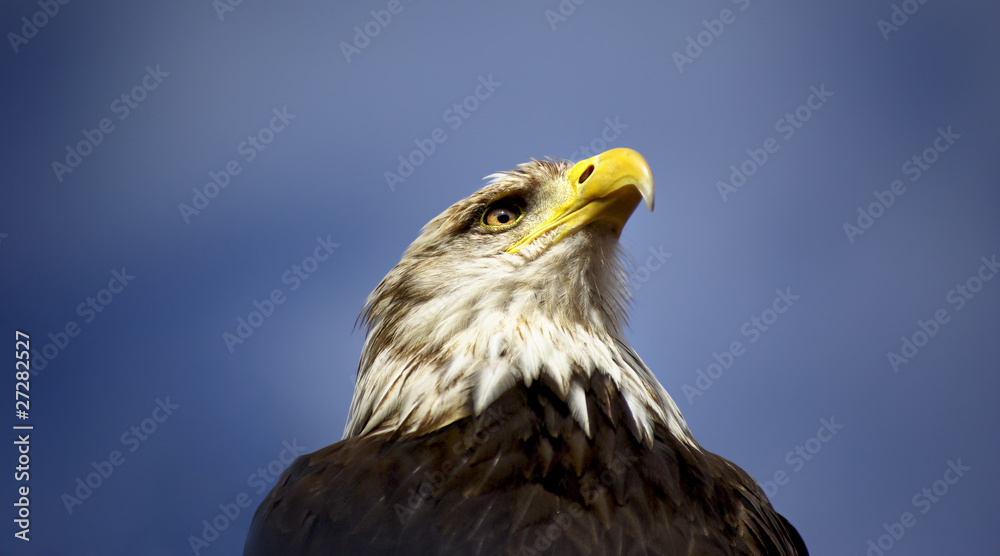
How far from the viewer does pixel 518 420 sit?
2441mm

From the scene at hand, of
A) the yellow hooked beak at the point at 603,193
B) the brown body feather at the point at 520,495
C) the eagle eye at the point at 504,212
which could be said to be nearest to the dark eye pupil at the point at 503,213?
the eagle eye at the point at 504,212

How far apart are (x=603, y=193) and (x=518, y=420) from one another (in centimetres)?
93

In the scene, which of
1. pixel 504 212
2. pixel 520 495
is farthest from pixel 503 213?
pixel 520 495

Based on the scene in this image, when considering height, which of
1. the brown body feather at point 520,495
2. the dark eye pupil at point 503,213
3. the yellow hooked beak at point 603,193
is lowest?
the brown body feather at point 520,495

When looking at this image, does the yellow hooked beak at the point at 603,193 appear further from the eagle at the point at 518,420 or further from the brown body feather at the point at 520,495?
the brown body feather at the point at 520,495

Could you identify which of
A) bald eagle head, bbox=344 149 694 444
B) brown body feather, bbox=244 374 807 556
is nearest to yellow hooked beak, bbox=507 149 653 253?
bald eagle head, bbox=344 149 694 444

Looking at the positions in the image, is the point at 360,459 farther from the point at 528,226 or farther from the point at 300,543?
the point at 528,226

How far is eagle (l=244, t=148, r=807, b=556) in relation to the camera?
2.07 meters

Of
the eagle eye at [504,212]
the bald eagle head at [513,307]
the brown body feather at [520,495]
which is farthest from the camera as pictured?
the eagle eye at [504,212]

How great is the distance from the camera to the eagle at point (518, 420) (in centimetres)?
207

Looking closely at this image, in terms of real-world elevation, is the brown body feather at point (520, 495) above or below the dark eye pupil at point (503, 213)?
below

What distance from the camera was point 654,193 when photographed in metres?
2.57

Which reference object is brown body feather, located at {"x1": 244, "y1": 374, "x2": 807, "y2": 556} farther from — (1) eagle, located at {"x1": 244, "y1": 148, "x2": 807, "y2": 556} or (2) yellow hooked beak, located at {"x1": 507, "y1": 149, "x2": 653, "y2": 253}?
(2) yellow hooked beak, located at {"x1": 507, "y1": 149, "x2": 653, "y2": 253}

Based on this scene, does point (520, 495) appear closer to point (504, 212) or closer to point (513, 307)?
point (513, 307)
